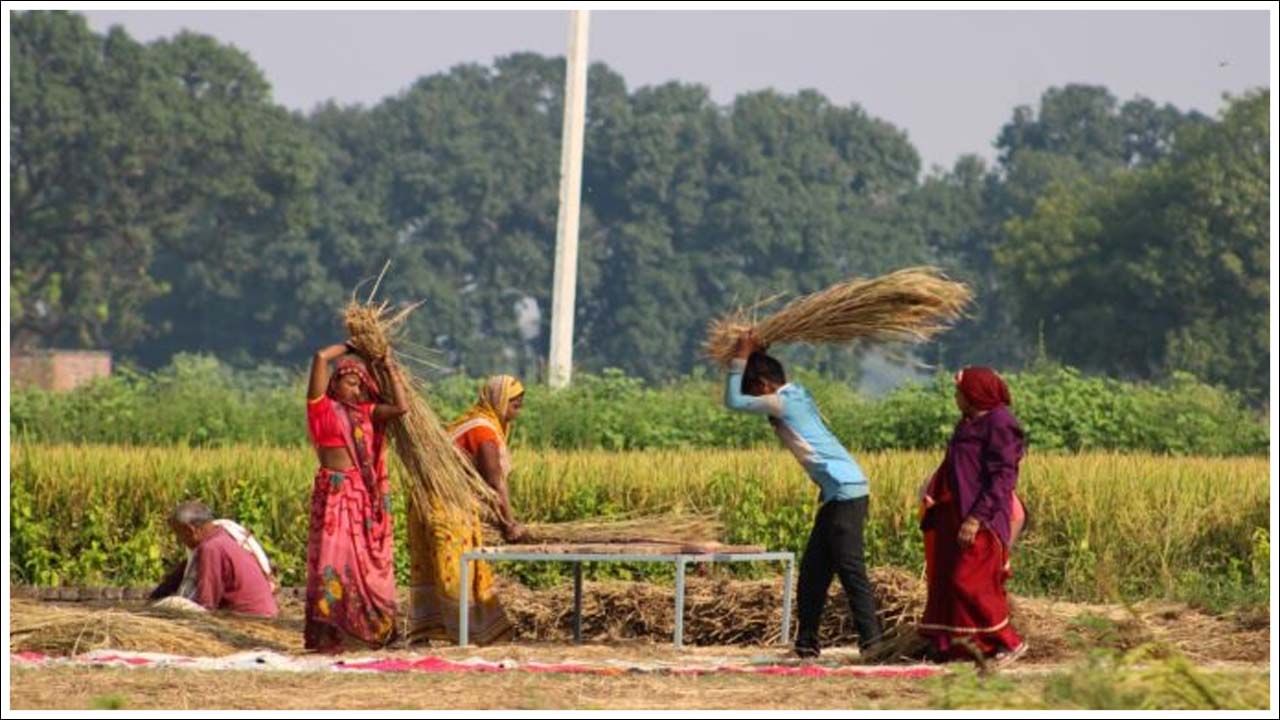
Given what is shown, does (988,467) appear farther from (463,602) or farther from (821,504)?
(463,602)

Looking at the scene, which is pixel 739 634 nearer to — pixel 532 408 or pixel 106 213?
pixel 532 408

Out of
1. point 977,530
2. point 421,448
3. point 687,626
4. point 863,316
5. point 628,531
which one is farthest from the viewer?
point 687,626

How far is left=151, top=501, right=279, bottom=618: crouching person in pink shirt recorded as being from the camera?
466 inches

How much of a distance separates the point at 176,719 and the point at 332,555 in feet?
14.5

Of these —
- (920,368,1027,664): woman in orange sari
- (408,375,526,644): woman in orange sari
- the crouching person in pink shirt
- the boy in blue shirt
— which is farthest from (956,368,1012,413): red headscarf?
the crouching person in pink shirt

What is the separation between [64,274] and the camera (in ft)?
175

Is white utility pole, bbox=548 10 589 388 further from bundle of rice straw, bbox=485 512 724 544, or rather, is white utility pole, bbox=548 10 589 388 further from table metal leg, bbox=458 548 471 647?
table metal leg, bbox=458 548 471 647

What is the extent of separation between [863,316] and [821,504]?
78 centimetres

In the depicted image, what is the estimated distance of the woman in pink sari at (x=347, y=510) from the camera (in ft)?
36.1

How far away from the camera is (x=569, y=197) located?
92.1ft

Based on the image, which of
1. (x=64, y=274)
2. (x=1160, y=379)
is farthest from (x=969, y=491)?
(x=64, y=274)

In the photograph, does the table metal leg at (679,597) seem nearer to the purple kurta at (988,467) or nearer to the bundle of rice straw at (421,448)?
the bundle of rice straw at (421,448)

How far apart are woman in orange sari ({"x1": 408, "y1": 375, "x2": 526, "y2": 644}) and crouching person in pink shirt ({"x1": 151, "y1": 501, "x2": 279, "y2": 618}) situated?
2.78 ft

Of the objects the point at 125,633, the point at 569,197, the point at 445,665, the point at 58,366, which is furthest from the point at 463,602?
the point at 58,366
